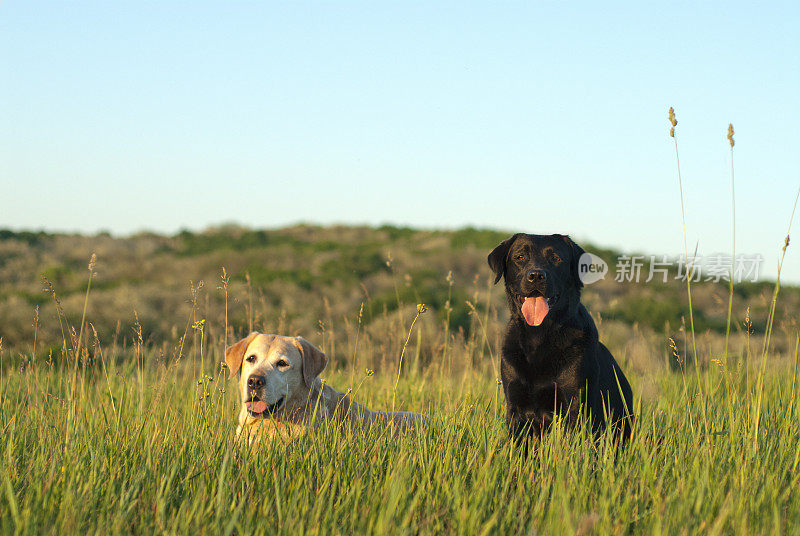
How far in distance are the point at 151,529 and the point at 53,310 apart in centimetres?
1813

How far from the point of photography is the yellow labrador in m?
4.18

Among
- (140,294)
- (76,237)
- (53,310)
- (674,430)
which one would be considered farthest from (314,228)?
(674,430)

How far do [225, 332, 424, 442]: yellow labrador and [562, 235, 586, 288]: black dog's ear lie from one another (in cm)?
145

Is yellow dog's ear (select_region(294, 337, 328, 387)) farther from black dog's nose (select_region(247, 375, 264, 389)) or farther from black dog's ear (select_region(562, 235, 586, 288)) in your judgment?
black dog's ear (select_region(562, 235, 586, 288))

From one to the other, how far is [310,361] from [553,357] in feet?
5.39

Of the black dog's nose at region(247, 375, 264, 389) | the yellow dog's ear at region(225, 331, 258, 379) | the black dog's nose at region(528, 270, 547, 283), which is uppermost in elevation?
the black dog's nose at region(528, 270, 547, 283)

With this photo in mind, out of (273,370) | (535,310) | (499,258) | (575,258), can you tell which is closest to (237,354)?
(273,370)

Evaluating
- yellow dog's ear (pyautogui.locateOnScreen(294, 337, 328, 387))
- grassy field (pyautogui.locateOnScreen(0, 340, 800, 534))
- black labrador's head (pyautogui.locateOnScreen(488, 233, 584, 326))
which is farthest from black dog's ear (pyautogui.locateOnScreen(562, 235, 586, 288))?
yellow dog's ear (pyautogui.locateOnScreen(294, 337, 328, 387))

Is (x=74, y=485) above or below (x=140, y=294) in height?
above

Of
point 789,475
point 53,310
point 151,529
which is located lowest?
point 53,310

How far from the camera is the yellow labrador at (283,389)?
418 cm

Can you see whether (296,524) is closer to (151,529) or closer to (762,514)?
(151,529)

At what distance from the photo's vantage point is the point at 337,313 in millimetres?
21625

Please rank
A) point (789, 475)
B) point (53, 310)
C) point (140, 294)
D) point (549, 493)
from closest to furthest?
1. point (549, 493)
2. point (789, 475)
3. point (53, 310)
4. point (140, 294)
